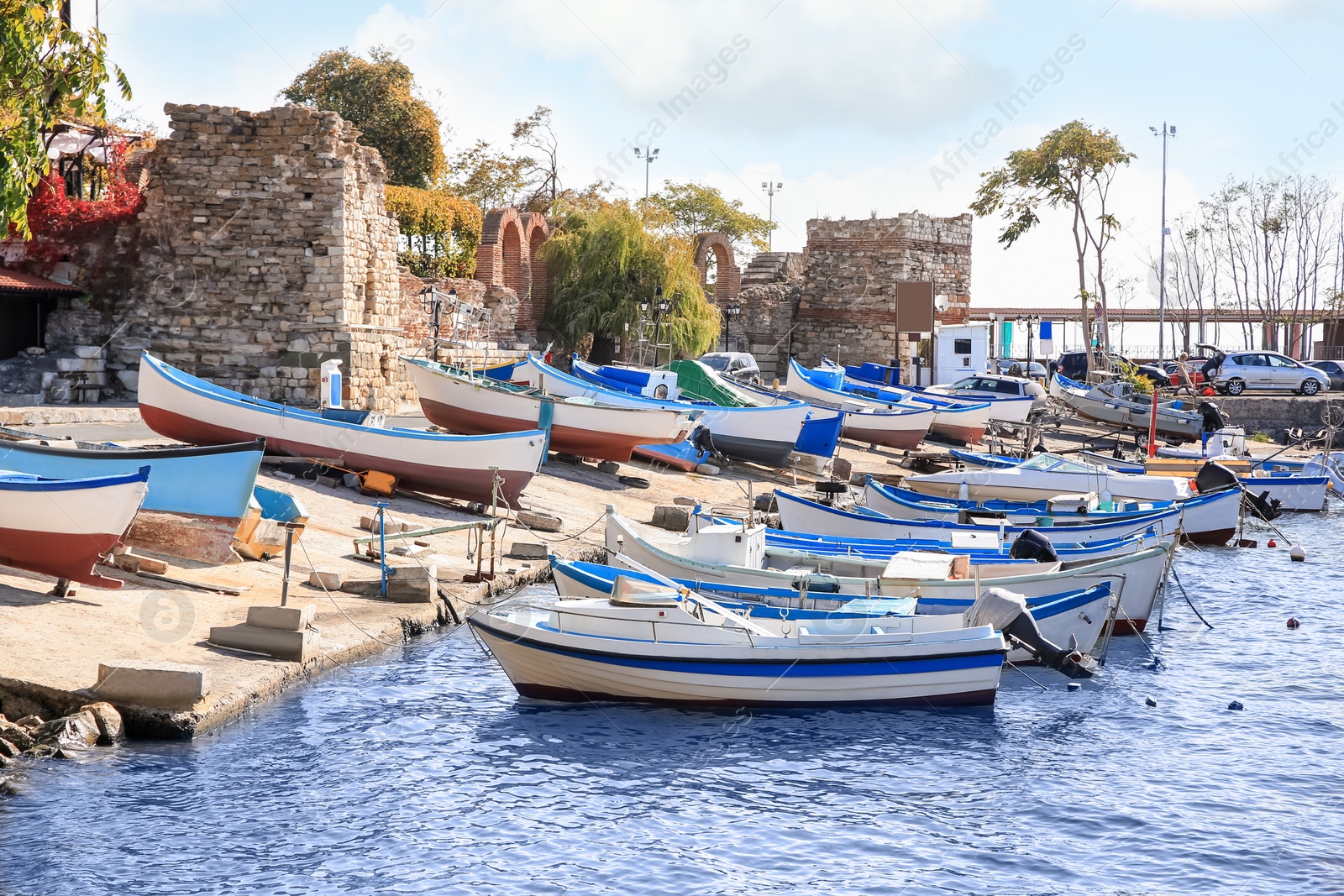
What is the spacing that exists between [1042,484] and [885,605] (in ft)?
36.4

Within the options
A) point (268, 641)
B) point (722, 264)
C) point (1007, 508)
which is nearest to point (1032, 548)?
point (1007, 508)

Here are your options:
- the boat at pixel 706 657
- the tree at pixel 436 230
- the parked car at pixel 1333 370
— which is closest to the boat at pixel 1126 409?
the parked car at pixel 1333 370

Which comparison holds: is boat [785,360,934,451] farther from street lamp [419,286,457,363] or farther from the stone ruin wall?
the stone ruin wall

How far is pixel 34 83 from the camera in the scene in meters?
10.5

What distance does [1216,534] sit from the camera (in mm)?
22625

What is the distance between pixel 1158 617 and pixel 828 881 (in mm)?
9487

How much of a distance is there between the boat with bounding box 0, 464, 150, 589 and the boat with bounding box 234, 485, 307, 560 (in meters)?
1.97

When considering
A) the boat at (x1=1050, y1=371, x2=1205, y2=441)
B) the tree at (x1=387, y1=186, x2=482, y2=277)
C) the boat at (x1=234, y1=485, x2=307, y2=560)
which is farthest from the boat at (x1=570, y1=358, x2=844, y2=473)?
the boat at (x1=1050, y1=371, x2=1205, y2=441)

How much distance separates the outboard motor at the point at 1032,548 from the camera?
47.4 ft

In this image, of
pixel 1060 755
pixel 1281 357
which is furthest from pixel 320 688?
pixel 1281 357

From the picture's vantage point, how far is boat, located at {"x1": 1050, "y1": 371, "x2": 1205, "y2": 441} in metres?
34.1

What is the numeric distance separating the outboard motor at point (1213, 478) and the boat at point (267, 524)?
16744mm

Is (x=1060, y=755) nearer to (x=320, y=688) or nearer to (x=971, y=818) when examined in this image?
(x=971, y=818)

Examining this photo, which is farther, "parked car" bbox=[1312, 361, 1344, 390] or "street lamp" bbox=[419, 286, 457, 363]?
"parked car" bbox=[1312, 361, 1344, 390]
